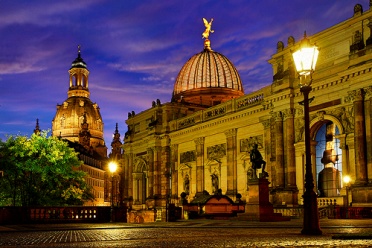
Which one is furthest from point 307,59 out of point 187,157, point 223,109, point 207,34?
point 207,34

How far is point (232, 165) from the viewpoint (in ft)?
178

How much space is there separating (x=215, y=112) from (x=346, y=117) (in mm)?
20630

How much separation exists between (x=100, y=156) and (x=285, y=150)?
422ft

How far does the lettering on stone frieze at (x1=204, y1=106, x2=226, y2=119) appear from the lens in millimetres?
57259

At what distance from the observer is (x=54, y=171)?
51.5 metres

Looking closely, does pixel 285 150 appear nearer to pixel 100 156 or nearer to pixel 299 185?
pixel 299 185

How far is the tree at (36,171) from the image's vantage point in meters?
50.8

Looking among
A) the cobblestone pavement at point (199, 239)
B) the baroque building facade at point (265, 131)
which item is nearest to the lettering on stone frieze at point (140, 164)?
the baroque building facade at point (265, 131)

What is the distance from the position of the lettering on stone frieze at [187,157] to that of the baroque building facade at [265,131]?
0.37 ft

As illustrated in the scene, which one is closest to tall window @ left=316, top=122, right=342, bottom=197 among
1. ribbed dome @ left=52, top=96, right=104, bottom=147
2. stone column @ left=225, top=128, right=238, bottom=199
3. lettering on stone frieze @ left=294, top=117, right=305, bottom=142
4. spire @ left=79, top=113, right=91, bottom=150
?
lettering on stone frieze @ left=294, top=117, right=305, bottom=142

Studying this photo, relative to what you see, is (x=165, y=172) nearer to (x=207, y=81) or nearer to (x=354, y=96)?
(x=207, y=81)

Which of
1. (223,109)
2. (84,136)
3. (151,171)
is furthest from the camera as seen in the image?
(84,136)

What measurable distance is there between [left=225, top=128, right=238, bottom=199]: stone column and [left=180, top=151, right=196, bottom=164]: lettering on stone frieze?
748 cm

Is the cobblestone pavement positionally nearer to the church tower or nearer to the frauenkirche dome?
the frauenkirche dome
